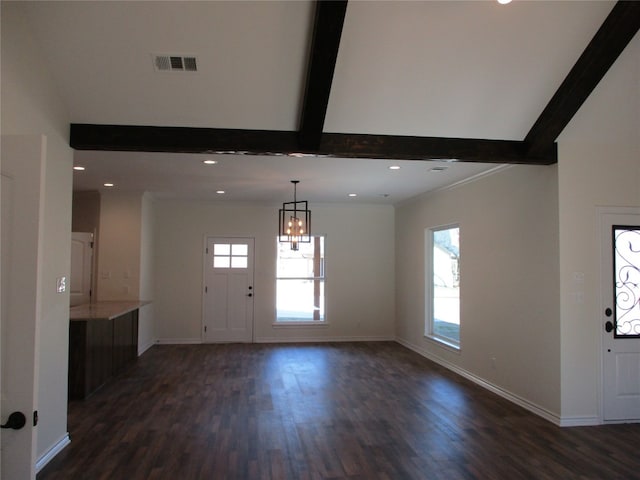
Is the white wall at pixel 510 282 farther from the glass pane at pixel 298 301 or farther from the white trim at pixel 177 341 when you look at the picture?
the white trim at pixel 177 341

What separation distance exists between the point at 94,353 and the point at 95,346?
8 cm

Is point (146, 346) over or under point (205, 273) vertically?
under

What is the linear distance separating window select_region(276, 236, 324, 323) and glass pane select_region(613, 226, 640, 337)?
16.9 feet

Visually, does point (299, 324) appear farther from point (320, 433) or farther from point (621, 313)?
point (621, 313)

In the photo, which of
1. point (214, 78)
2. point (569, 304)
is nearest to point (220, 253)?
point (214, 78)

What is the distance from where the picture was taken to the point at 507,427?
4.09 metres

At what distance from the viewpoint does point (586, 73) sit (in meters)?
3.49

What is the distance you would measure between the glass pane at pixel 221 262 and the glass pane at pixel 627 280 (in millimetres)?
6062

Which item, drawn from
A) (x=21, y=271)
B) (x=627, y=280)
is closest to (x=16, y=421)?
(x=21, y=271)

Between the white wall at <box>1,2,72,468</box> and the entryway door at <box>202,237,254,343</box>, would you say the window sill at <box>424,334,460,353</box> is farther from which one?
the white wall at <box>1,2,72,468</box>

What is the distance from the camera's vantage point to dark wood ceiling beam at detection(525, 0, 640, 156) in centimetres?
316

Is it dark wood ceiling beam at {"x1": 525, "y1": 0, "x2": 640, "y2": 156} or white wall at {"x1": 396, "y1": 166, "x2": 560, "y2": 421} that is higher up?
dark wood ceiling beam at {"x1": 525, "y1": 0, "x2": 640, "y2": 156}

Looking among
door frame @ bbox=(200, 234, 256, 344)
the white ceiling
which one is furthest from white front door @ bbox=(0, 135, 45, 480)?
door frame @ bbox=(200, 234, 256, 344)

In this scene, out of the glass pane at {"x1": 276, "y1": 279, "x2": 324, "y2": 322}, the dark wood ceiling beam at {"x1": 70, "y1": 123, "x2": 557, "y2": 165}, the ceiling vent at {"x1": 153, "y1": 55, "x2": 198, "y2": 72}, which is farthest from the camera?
the glass pane at {"x1": 276, "y1": 279, "x2": 324, "y2": 322}
